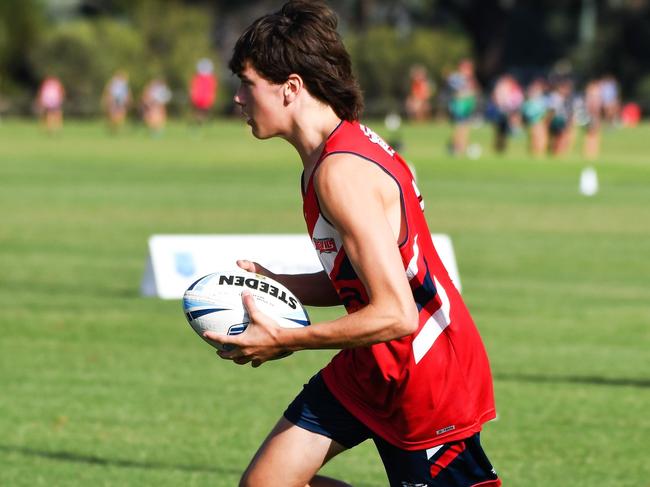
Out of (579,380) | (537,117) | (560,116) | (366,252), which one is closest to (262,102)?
(366,252)

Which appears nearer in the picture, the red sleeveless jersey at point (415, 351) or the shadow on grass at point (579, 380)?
the red sleeveless jersey at point (415, 351)

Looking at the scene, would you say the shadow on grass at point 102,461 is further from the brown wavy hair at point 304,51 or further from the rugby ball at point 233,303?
the brown wavy hair at point 304,51

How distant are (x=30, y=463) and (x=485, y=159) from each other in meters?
28.5

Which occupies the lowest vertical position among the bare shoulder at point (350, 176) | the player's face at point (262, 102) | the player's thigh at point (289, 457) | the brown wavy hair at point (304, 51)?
the player's thigh at point (289, 457)

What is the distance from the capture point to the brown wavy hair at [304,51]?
4.65 m

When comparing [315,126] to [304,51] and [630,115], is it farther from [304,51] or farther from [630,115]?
[630,115]

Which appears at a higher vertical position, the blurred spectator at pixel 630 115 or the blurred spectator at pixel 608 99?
the blurred spectator at pixel 608 99

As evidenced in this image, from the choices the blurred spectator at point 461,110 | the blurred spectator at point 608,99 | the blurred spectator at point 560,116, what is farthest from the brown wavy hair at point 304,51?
the blurred spectator at point 608,99

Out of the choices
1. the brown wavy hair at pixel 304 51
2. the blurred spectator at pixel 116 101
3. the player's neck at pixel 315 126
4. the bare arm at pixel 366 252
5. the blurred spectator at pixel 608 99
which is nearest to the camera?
the bare arm at pixel 366 252

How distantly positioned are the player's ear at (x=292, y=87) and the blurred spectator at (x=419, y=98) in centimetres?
5781

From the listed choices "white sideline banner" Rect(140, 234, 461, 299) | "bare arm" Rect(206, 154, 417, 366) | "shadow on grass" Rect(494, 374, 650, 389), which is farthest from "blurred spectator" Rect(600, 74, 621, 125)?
"bare arm" Rect(206, 154, 417, 366)

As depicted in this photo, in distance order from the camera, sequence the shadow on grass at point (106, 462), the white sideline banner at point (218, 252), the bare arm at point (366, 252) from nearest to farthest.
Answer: the bare arm at point (366, 252)
the shadow on grass at point (106, 462)
the white sideline banner at point (218, 252)

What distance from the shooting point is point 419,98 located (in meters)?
64.8

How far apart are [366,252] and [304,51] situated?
2.27 feet
